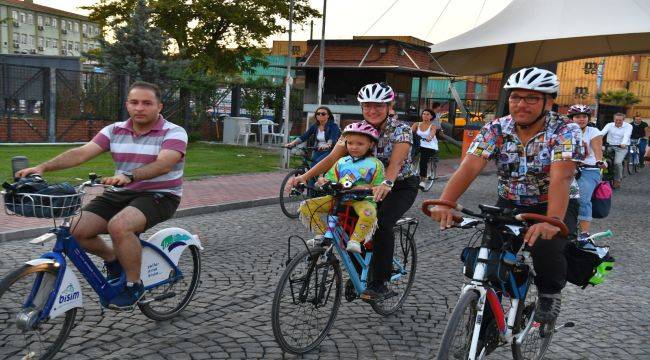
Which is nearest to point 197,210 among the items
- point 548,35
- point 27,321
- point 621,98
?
point 27,321

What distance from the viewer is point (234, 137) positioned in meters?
22.9

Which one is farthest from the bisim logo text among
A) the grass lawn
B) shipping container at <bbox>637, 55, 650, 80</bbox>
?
shipping container at <bbox>637, 55, 650, 80</bbox>

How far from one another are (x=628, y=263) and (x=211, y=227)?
17.7 feet

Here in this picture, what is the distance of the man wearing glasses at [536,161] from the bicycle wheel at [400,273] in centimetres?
145

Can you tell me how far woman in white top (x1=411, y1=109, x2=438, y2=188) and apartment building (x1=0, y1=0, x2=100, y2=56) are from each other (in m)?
93.1

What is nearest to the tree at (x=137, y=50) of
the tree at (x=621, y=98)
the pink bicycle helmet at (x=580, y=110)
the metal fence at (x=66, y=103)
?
the metal fence at (x=66, y=103)

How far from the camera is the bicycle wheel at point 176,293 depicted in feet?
14.0

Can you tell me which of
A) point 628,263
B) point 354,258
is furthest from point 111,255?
point 628,263

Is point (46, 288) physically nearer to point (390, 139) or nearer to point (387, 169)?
point (387, 169)

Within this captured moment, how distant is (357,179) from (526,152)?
49.8 inches

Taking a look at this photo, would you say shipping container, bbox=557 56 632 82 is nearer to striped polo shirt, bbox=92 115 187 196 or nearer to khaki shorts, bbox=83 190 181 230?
striped polo shirt, bbox=92 115 187 196

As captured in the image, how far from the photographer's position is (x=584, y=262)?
3500mm

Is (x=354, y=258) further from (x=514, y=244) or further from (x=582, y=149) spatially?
(x=582, y=149)

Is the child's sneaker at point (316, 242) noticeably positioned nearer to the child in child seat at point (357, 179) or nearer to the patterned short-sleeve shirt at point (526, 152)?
the child in child seat at point (357, 179)
